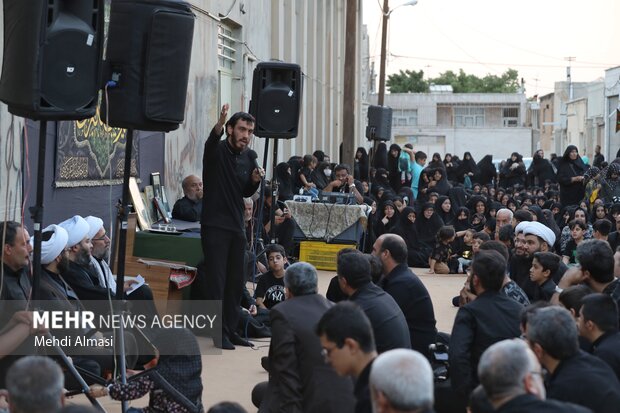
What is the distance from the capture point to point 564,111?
7431cm

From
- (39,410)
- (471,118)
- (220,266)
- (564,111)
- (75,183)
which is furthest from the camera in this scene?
(471,118)

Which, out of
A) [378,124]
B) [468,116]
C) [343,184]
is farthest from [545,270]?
[468,116]

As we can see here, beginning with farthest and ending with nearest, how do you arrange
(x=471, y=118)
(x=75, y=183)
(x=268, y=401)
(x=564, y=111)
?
1. (x=471, y=118)
2. (x=564, y=111)
3. (x=75, y=183)
4. (x=268, y=401)

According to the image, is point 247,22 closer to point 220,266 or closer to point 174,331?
point 220,266

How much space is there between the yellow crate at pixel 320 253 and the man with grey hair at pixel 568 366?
11.8 metres

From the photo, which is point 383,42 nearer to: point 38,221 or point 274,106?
point 274,106

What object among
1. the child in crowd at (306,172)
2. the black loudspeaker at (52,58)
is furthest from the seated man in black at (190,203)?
the black loudspeaker at (52,58)

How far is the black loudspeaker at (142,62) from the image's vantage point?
7.99 m

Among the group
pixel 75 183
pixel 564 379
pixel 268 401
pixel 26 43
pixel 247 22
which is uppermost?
pixel 247 22

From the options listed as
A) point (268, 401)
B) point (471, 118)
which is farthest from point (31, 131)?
point (471, 118)

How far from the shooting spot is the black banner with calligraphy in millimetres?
11547

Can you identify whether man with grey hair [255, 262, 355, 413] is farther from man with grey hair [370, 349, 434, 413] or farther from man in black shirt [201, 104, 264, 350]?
man in black shirt [201, 104, 264, 350]

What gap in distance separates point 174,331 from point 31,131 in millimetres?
4085

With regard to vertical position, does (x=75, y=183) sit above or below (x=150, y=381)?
above
